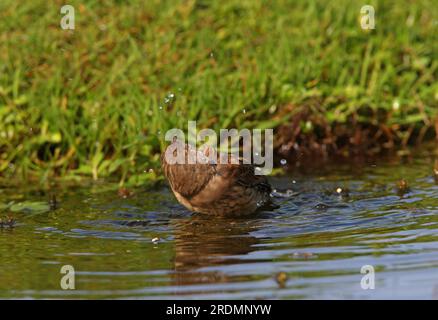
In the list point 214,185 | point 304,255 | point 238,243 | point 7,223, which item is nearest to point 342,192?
point 214,185

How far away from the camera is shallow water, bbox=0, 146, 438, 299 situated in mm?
5492

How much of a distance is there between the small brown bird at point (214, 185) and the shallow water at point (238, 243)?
11 centimetres

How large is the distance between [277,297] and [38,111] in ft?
13.4

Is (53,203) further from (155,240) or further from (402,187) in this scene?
(402,187)

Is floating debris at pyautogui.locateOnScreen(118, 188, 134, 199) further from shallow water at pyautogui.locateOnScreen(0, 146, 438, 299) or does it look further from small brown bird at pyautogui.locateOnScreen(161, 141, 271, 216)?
small brown bird at pyautogui.locateOnScreen(161, 141, 271, 216)

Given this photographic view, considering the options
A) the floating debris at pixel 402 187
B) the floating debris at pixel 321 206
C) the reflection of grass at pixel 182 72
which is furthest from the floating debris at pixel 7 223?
the floating debris at pixel 402 187

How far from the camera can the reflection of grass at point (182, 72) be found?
8727 mm

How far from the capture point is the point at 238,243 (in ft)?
Result: 21.5

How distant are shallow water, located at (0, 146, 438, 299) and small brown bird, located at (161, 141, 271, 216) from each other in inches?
4.4

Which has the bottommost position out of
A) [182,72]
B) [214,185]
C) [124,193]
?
[124,193]

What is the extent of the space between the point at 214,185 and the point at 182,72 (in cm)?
220

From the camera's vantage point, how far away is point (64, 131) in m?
8.65

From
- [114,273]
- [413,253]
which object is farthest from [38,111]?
[413,253]

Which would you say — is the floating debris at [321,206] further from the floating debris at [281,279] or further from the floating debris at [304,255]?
the floating debris at [281,279]
